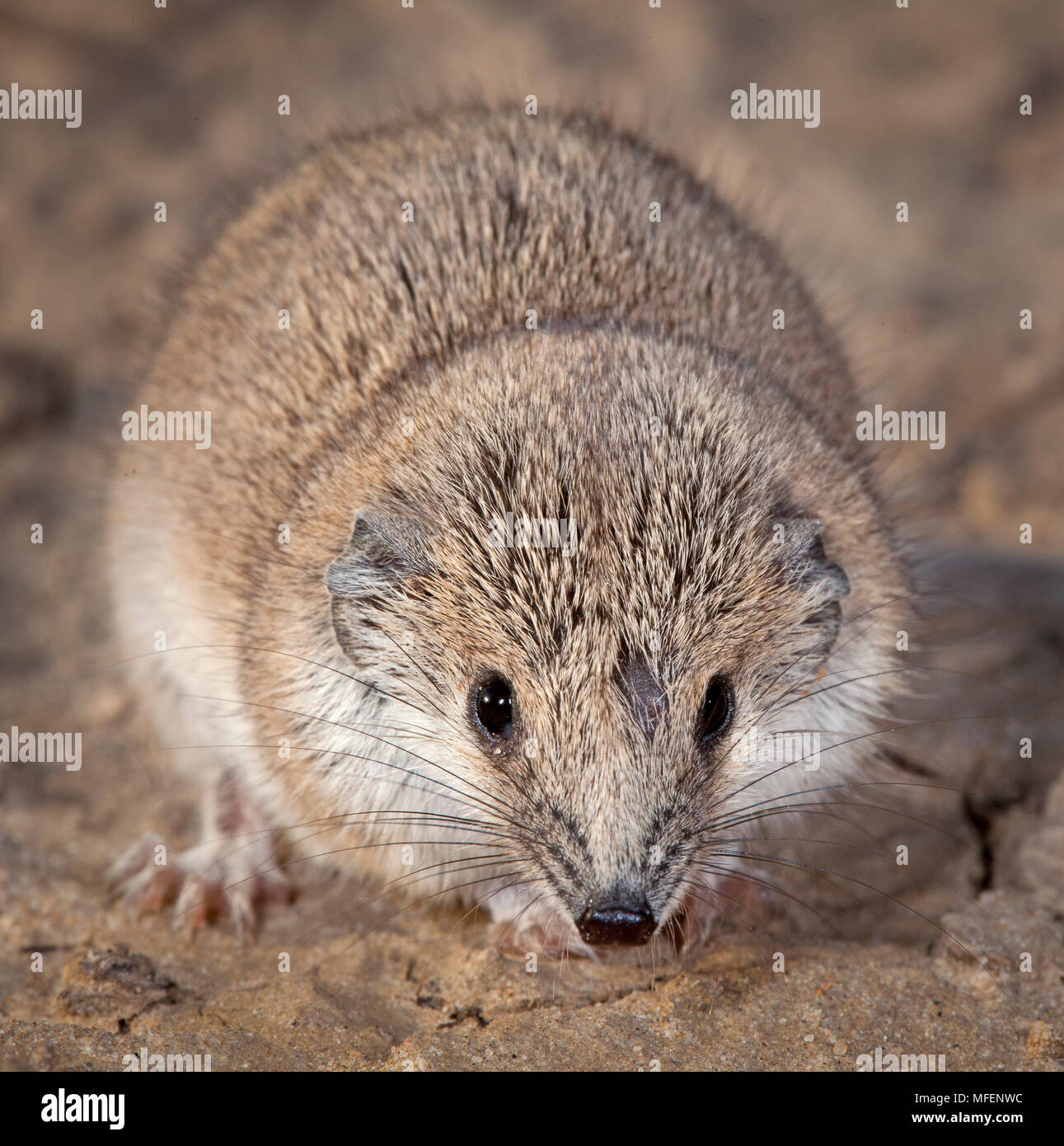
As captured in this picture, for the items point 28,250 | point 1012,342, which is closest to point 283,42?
point 28,250

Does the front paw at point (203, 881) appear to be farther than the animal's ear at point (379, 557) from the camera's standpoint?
Yes

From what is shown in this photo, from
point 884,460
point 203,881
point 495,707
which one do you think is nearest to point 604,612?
point 495,707

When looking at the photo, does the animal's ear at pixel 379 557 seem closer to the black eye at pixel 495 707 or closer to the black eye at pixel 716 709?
the black eye at pixel 495 707

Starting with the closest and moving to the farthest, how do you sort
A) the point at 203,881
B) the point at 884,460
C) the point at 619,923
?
the point at 619,923 < the point at 203,881 < the point at 884,460

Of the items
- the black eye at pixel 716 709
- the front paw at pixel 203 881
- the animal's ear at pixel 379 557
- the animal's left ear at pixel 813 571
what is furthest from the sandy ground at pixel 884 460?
the animal's ear at pixel 379 557

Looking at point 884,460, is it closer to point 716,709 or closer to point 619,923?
point 716,709

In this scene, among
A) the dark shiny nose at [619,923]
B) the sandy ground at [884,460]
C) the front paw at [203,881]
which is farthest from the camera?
the front paw at [203,881]

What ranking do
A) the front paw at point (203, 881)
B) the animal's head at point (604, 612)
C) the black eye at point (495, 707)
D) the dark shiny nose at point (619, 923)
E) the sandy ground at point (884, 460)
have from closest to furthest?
A: the dark shiny nose at point (619, 923)
the animal's head at point (604, 612)
the black eye at point (495, 707)
the sandy ground at point (884, 460)
the front paw at point (203, 881)
